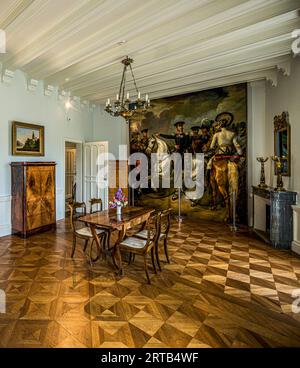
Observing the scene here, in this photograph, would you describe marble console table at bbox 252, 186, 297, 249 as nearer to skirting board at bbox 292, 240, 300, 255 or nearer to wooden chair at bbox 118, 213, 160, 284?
skirting board at bbox 292, 240, 300, 255

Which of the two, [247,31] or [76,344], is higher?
[247,31]

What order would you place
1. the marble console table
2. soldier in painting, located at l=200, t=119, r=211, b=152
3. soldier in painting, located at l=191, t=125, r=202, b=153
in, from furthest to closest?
soldier in painting, located at l=191, t=125, r=202, b=153 < soldier in painting, located at l=200, t=119, r=211, b=152 < the marble console table

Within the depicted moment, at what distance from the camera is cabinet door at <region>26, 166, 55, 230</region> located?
4.74 m

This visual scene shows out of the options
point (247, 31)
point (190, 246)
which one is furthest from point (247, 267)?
point (247, 31)

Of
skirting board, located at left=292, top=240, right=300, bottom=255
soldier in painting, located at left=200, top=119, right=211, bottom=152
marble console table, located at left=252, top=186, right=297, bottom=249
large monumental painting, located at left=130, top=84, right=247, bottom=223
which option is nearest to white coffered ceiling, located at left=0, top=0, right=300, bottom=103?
large monumental painting, located at left=130, top=84, right=247, bottom=223

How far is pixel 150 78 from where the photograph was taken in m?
5.38

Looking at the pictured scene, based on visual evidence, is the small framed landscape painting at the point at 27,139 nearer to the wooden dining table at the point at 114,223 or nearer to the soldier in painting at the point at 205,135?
the wooden dining table at the point at 114,223

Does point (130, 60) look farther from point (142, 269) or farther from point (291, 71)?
point (142, 269)

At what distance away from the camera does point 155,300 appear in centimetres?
249

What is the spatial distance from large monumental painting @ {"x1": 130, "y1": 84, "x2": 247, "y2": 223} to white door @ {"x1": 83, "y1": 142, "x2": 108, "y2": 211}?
1.47 meters

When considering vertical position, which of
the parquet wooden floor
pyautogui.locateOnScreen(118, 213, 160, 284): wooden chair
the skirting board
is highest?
pyautogui.locateOnScreen(118, 213, 160, 284): wooden chair

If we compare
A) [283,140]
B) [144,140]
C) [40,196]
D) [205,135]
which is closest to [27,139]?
[40,196]

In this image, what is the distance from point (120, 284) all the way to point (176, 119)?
5.17 metres

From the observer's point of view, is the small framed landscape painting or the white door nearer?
the small framed landscape painting
